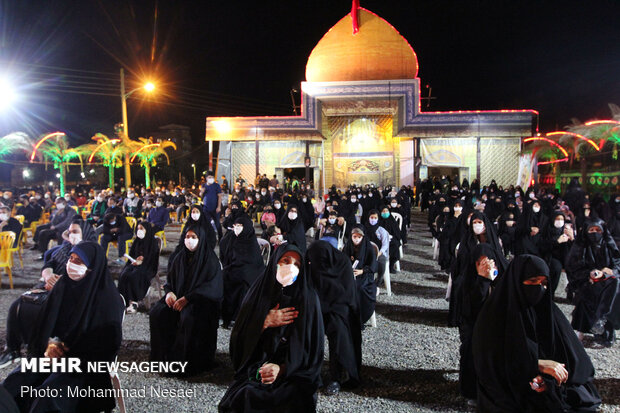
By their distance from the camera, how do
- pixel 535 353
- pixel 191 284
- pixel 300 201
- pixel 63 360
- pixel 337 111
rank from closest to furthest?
pixel 535 353, pixel 63 360, pixel 191 284, pixel 300 201, pixel 337 111

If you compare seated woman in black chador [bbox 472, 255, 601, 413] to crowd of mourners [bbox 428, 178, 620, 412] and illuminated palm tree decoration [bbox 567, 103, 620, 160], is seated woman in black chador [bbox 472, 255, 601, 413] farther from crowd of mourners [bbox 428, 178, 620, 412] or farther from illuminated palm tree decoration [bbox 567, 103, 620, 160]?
illuminated palm tree decoration [bbox 567, 103, 620, 160]

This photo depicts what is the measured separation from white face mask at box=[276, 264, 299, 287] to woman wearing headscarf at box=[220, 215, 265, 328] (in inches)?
96.3

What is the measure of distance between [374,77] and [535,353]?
21.5 m

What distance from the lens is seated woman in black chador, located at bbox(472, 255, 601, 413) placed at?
2.49 metres

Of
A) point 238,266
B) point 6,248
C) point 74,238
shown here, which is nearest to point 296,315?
point 238,266

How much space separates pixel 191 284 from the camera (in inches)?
163

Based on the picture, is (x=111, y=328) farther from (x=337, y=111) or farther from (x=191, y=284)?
(x=337, y=111)

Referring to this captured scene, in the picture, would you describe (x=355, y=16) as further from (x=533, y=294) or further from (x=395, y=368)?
(x=533, y=294)

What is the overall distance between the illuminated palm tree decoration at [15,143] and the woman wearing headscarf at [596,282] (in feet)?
69.6

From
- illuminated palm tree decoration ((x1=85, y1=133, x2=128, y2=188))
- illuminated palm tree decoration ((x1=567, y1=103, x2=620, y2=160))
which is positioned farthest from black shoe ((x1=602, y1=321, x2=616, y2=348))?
illuminated palm tree decoration ((x1=85, y1=133, x2=128, y2=188))

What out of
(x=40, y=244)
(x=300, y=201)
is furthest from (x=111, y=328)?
(x=300, y=201)

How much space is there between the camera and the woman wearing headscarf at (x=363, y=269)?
16.3 feet

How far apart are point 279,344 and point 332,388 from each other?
1064 mm

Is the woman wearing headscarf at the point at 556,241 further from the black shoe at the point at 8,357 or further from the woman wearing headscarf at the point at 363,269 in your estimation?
the black shoe at the point at 8,357
